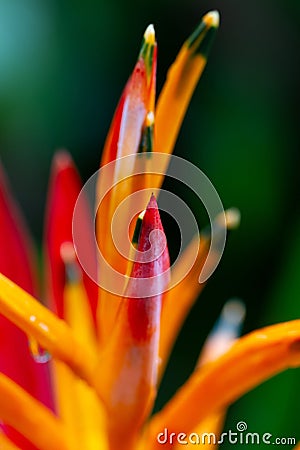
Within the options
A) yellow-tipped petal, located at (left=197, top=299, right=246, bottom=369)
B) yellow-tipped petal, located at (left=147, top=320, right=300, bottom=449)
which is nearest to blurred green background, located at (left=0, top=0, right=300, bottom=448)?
yellow-tipped petal, located at (left=197, top=299, right=246, bottom=369)

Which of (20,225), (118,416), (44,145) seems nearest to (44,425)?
(118,416)

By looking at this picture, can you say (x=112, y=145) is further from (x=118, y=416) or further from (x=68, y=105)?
(x=68, y=105)

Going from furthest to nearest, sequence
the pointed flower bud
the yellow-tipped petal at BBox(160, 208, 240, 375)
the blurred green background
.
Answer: the blurred green background, the yellow-tipped petal at BBox(160, 208, 240, 375), the pointed flower bud

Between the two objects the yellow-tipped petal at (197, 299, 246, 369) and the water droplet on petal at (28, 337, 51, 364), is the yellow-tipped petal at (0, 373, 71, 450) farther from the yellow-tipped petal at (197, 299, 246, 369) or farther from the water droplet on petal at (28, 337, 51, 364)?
the yellow-tipped petal at (197, 299, 246, 369)

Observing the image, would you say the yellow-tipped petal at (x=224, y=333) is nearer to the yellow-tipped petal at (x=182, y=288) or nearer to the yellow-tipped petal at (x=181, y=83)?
the yellow-tipped petal at (x=182, y=288)
